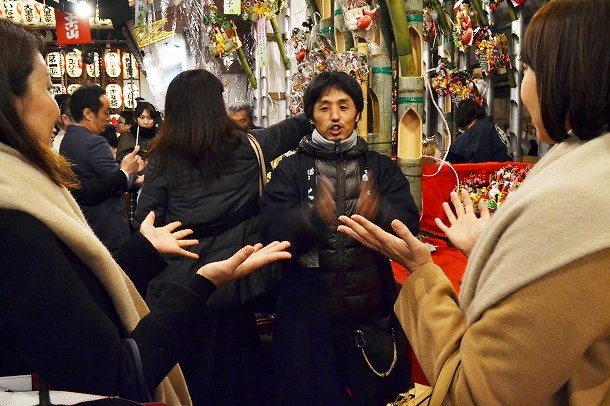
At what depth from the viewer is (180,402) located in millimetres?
1548

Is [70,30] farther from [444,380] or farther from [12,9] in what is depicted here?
[444,380]

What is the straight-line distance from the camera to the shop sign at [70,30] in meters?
10.7

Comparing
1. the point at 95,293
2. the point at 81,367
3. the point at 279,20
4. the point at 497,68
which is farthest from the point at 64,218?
the point at 279,20

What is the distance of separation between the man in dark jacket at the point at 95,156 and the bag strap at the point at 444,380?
3.10 metres

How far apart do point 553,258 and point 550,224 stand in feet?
0.20

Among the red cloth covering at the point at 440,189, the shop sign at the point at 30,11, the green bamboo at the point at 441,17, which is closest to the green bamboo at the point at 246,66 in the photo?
the green bamboo at the point at 441,17

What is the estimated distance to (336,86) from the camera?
271 cm

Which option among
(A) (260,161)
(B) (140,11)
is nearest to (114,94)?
(B) (140,11)

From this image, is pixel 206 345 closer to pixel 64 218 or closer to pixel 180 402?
pixel 180 402

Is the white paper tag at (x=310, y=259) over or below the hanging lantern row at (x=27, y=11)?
below

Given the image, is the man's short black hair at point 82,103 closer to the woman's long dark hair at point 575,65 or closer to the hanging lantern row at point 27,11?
the woman's long dark hair at point 575,65

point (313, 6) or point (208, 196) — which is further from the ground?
point (313, 6)

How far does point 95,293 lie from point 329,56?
2145 millimetres

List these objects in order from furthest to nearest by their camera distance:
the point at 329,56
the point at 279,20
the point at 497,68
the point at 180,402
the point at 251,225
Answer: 1. the point at 279,20
2. the point at 497,68
3. the point at 329,56
4. the point at 251,225
5. the point at 180,402
